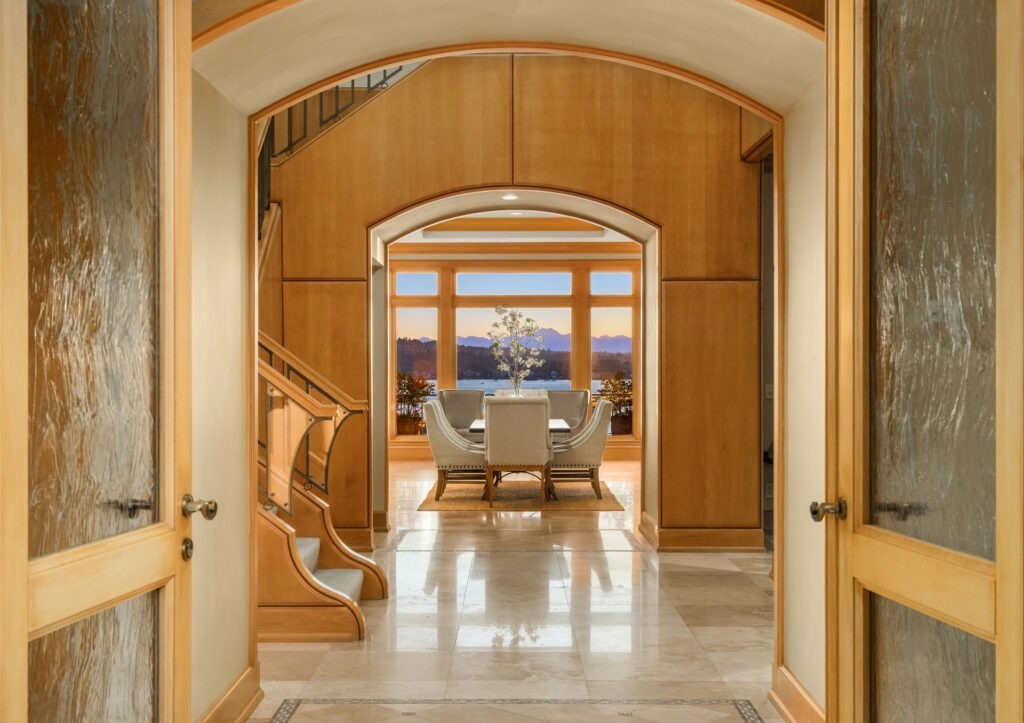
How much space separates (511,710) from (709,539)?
3.30 meters

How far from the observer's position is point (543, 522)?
770 centimetres

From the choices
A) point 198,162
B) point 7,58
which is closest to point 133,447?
point 7,58

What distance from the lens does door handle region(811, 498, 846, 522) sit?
2150 millimetres

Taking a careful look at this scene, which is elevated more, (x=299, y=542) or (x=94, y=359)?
(x=94, y=359)

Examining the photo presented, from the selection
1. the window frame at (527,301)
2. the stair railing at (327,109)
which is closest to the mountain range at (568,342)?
the window frame at (527,301)

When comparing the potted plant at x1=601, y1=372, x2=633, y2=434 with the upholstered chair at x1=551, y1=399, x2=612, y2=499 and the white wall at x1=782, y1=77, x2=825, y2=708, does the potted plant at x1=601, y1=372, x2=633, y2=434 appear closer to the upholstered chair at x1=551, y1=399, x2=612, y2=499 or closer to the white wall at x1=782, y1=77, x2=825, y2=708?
the upholstered chair at x1=551, y1=399, x2=612, y2=499

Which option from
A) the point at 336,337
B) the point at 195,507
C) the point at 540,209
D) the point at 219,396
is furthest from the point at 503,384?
the point at 195,507

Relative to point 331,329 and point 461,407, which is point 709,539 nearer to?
point 331,329

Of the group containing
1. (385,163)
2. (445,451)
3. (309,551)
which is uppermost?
(385,163)

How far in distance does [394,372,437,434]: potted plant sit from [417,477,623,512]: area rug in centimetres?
310

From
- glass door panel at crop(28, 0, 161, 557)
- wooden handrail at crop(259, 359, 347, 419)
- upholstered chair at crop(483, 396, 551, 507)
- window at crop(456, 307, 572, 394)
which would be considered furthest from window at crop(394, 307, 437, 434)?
glass door panel at crop(28, 0, 161, 557)

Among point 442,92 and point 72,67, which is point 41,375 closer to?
point 72,67

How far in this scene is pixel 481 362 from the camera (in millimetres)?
13742

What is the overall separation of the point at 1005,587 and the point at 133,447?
1778 mm
